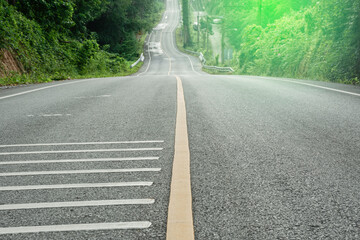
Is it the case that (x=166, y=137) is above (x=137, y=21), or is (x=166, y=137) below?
below

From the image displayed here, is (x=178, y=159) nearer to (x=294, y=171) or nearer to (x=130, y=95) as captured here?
(x=294, y=171)

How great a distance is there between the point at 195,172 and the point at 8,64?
13.8 meters

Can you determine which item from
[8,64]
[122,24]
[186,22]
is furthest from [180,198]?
[186,22]

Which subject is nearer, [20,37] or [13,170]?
[13,170]

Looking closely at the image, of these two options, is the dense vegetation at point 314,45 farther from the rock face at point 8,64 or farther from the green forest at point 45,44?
the rock face at point 8,64

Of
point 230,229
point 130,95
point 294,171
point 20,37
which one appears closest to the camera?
point 230,229

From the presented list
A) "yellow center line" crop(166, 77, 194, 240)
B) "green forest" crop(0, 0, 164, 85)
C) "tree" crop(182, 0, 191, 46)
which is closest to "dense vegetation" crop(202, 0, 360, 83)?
"yellow center line" crop(166, 77, 194, 240)

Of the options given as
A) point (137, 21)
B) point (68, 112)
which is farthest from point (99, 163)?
point (137, 21)

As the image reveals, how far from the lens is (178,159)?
293 centimetres

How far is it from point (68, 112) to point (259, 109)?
301 centimetres

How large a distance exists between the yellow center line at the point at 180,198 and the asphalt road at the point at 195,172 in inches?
1.7

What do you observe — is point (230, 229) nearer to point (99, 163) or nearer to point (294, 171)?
point (294, 171)

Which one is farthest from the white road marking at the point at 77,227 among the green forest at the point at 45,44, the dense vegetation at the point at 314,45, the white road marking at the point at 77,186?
the green forest at the point at 45,44

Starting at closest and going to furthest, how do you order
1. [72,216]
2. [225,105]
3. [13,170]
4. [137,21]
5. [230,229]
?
[230,229], [72,216], [13,170], [225,105], [137,21]
